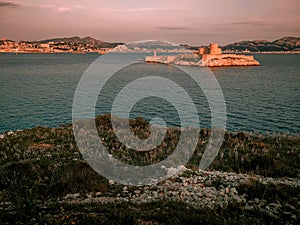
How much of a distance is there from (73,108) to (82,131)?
1319 inches

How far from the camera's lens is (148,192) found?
491 inches

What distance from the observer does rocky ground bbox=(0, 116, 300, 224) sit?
862cm

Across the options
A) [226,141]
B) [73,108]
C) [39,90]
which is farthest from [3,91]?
[226,141]

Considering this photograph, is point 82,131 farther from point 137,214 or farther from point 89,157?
point 137,214

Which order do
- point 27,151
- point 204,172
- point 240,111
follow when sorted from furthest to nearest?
point 240,111 → point 27,151 → point 204,172

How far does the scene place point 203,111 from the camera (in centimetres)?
5709

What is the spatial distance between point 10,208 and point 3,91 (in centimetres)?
7372

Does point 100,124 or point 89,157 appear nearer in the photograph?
point 89,157

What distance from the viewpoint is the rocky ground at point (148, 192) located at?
8617 mm

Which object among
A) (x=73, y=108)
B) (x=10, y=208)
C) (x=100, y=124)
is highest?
(x=10, y=208)

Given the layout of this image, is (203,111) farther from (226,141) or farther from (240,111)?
(226,141)

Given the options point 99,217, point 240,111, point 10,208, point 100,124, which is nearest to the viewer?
point 99,217

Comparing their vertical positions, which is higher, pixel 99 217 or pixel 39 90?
pixel 99 217

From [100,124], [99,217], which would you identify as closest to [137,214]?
[99,217]
